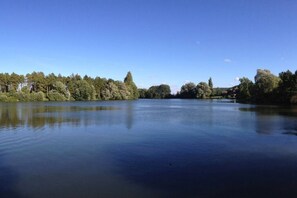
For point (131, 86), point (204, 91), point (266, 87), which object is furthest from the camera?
point (204, 91)

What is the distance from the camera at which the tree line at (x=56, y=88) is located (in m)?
114

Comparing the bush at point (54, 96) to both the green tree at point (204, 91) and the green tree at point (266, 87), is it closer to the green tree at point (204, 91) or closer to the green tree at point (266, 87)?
the green tree at point (266, 87)

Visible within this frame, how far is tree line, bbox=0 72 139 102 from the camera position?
374ft

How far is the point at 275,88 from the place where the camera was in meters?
95.2

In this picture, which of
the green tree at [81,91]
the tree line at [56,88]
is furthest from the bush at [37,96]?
the green tree at [81,91]

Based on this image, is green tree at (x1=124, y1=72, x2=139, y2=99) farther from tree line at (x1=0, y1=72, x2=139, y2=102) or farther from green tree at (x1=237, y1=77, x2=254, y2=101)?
green tree at (x1=237, y1=77, x2=254, y2=101)

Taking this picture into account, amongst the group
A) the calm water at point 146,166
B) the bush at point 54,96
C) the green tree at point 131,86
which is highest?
the green tree at point 131,86

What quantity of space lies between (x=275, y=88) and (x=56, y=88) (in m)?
79.3

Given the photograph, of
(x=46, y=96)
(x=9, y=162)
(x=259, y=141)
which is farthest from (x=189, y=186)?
(x=46, y=96)

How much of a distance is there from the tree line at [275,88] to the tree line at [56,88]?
64072 millimetres

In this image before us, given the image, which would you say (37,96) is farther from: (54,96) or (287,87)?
(287,87)

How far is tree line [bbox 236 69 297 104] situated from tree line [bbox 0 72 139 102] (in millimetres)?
64072

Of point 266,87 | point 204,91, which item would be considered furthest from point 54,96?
point 204,91

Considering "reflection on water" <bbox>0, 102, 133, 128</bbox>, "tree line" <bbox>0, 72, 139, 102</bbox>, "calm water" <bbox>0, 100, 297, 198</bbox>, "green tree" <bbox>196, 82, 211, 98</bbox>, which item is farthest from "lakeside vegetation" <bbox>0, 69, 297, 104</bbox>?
"calm water" <bbox>0, 100, 297, 198</bbox>
